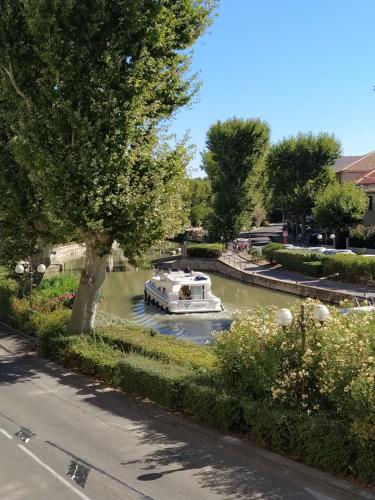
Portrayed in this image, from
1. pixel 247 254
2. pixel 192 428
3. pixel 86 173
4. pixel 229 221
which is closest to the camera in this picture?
pixel 192 428

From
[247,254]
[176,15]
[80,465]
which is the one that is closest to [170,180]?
[176,15]

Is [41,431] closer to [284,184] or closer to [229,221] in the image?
[229,221]

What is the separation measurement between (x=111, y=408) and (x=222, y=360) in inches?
115

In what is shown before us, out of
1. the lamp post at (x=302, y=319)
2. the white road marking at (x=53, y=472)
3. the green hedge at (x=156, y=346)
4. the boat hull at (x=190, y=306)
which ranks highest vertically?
the lamp post at (x=302, y=319)

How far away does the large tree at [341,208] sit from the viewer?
4531 cm

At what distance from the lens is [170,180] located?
16.1 metres

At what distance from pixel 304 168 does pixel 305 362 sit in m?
53.0

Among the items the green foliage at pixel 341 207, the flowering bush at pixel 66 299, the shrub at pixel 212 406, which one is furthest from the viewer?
the green foliage at pixel 341 207

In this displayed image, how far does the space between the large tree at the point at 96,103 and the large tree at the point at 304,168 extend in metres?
44.9

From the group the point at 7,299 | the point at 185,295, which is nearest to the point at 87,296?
the point at 7,299

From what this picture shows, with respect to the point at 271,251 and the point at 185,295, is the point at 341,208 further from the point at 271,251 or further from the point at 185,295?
the point at 185,295

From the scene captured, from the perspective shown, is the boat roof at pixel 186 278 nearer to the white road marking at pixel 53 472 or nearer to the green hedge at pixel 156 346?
the green hedge at pixel 156 346

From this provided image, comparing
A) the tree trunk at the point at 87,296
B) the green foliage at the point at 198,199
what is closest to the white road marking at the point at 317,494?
the tree trunk at the point at 87,296

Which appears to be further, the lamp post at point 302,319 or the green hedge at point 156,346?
the green hedge at point 156,346
